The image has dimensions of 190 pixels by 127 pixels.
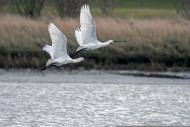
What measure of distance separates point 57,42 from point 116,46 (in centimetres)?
838

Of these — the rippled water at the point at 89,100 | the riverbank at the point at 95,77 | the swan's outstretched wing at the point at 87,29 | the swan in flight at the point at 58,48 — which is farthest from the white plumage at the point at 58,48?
the riverbank at the point at 95,77

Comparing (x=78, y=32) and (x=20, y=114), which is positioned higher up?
(x=78, y=32)

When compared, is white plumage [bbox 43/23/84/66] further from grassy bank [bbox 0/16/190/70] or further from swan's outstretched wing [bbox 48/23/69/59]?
grassy bank [bbox 0/16/190/70]

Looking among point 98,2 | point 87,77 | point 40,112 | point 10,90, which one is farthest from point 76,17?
point 40,112

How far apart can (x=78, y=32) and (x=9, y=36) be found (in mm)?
7996

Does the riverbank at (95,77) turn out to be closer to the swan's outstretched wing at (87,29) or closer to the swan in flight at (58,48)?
the swan in flight at (58,48)

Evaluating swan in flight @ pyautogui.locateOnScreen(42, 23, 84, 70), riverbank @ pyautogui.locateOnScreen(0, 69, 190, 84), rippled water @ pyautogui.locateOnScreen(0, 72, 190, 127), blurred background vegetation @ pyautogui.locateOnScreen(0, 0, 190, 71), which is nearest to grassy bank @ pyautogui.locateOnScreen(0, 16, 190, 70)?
blurred background vegetation @ pyautogui.locateOnScreen(0, 0, 190, 71)

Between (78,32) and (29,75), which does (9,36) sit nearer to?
(29,75)

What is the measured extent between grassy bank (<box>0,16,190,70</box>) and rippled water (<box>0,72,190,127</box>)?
667mm

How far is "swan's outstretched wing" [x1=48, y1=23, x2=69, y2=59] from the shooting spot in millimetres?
23597

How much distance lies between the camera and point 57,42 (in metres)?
23.8

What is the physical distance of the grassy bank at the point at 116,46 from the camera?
104ft

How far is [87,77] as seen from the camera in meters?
31.0

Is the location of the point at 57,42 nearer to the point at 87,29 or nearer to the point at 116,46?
the point at 87,29
